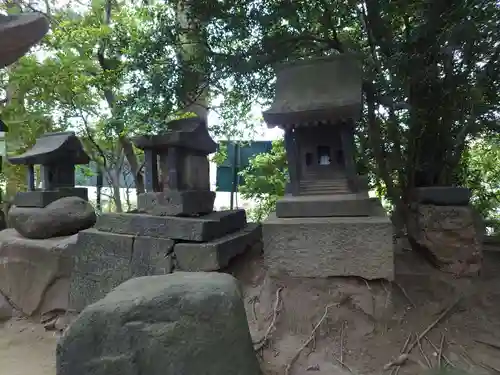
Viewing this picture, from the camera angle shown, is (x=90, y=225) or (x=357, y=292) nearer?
(x=357, y=292)

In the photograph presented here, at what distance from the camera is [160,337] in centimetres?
229

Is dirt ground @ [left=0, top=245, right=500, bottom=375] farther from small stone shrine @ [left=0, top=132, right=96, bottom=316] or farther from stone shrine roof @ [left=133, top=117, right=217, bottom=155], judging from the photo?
stone shrine roof @ [left=133, top=117, right=217, bottom=155]

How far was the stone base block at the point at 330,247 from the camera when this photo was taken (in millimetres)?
3143

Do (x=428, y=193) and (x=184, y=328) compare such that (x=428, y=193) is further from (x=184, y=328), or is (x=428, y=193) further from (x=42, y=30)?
(x=42, y=30)

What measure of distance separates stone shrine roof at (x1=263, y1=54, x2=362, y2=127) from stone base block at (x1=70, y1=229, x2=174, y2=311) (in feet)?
6.01

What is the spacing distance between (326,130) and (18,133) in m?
6.99

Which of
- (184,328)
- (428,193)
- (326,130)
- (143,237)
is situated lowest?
(184,328)

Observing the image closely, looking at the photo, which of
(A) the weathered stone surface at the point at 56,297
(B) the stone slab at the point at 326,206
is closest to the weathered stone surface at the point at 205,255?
(B) the stone slab at the point at 326,206

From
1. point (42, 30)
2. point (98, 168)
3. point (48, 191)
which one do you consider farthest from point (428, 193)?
point (98, 168)

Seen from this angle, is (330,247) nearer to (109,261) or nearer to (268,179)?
(109,261)

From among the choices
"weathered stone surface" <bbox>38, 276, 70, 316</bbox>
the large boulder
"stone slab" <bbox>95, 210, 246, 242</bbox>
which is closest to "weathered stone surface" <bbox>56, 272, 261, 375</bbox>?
"stone slab" <bbox>95, 210, 246, 242</bbox>

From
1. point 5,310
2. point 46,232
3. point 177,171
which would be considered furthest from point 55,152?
point 177,171

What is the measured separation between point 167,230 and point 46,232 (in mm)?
2482

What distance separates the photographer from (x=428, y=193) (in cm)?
395
